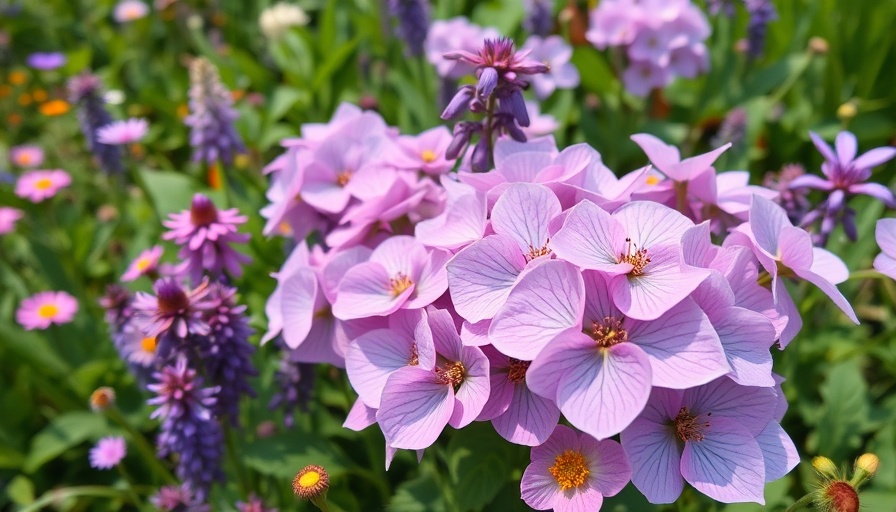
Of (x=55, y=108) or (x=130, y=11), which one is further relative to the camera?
(x=130, y=11)

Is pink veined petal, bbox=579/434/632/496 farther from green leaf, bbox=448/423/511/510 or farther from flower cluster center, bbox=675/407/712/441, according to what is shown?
green leaf, bbox=448/423/511/510

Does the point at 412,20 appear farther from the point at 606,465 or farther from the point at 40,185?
the point at 606,465

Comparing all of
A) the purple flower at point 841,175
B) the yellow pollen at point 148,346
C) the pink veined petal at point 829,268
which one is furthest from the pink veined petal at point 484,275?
the yellow pollen at point 148,346

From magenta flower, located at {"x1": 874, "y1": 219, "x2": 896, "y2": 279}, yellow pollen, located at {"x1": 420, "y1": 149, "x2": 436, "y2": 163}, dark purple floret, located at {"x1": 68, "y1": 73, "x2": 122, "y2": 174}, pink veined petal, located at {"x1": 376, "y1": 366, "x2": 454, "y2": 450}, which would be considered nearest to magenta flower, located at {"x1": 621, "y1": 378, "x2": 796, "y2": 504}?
pink veined petal, located at {"x1": 376, "y1": 366, "x2": 454, "y2": 450}

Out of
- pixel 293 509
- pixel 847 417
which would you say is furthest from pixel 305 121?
pixel 847 417

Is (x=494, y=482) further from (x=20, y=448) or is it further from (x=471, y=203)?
(x=20, y=448)

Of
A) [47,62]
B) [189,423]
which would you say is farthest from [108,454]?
[47,62]
